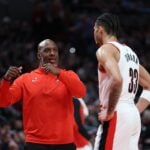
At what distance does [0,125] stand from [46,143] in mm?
3629

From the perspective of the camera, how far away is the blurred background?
13562 mm

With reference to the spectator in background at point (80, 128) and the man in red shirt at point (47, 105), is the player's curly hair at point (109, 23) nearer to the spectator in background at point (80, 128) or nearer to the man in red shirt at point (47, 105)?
the man in red shirt at point (47, 105)

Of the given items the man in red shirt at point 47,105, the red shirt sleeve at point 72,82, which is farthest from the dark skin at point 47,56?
the red shirt sleeve at point 72,82

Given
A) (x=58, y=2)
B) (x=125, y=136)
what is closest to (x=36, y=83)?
(x=125, y=136)

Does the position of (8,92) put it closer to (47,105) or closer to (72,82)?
(47,105)

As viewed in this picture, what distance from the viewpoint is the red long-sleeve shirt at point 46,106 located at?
641 centimetres

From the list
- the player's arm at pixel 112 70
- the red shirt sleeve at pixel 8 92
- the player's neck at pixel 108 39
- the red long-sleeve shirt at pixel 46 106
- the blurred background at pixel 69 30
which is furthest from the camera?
the blurred background at pixel 69 30

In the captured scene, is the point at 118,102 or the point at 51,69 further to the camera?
the point at 51,69

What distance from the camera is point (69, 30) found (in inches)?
585

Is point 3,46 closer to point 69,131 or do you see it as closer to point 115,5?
point 115,5

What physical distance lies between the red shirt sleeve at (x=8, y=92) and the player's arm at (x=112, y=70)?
3.67ft

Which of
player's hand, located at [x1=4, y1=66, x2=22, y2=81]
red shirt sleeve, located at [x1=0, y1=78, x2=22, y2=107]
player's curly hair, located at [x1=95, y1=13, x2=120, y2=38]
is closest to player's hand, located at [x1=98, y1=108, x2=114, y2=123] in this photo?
player's curly hair, located at [x1=95, y1=13, x2=120, y2=38]

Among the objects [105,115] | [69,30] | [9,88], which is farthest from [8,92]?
[69,30]

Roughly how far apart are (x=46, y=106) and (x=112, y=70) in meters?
1.16
